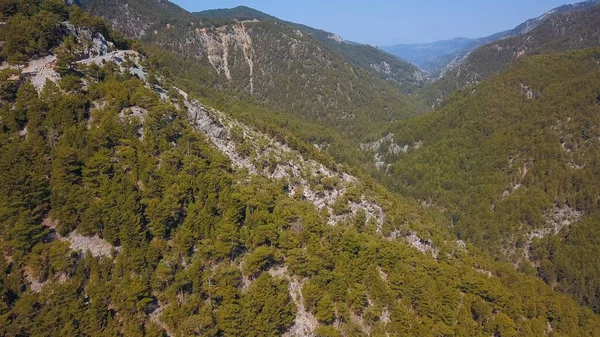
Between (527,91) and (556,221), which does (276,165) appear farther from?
(527,91)

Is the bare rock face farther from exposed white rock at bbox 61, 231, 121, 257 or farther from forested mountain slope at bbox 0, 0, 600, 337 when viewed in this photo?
exposed white rock at bbox 61, 231, 121, 257

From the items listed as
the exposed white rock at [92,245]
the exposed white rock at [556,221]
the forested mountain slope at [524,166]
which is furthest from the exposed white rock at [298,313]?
the exposed white rock at [556,221]

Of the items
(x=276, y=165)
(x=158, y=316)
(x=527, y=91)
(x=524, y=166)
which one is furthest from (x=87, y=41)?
(x=527, y=91)

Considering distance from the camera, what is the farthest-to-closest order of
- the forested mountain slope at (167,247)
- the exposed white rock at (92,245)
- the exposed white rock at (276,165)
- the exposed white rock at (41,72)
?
the exposed white rock at (276,165) < the exposed white rock at (41,72) < the exposed white rock at (92,245) < the forested mountain slope at (167,247)

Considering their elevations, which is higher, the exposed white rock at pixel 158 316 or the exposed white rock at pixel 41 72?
the exposed white rock at pixel 41 72

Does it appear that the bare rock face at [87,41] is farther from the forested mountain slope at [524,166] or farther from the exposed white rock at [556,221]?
the exposed white rock at [556,221]

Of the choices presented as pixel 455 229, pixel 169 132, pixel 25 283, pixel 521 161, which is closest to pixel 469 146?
pixel 521 161

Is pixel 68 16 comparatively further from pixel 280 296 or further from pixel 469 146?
pixel 469 146
